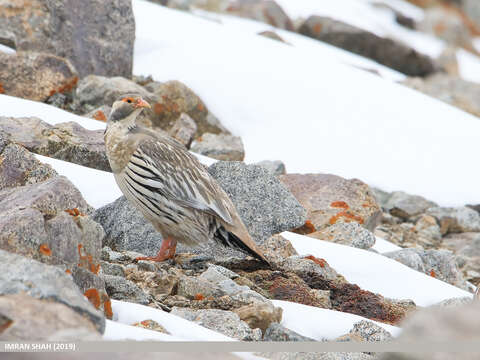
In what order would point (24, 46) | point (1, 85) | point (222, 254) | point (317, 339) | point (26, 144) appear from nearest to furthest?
1. point (317, 339)
2. point (222, 254)
3. point (26, 144)
4. point (1, 85)
5. point (24, 46)

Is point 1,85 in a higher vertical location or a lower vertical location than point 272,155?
higher

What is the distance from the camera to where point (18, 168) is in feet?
26.0

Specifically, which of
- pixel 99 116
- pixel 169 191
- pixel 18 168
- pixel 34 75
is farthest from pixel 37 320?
pixel 34 75

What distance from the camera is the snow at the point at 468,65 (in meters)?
34.3

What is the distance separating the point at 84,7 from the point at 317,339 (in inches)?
389

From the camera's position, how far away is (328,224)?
422 inches

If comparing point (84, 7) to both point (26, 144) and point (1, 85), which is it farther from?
point (26, 144)

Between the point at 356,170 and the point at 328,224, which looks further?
the point at 356,170

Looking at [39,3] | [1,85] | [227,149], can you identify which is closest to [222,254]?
[227,149]

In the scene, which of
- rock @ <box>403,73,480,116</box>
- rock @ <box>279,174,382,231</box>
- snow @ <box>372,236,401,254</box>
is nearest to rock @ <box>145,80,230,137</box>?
rock @ <box>279,174,382,231</box>

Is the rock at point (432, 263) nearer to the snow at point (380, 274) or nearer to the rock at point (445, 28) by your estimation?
the snow at point (380, 274)

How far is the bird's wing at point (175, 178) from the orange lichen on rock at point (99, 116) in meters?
4.80

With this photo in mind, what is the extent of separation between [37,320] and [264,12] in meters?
25.3

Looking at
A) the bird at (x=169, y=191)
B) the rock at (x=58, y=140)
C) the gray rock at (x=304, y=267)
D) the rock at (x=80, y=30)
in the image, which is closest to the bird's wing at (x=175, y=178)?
the bird at (x=169, y=191)
